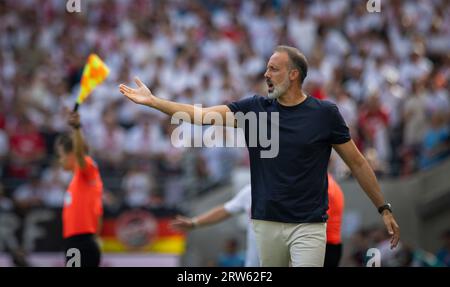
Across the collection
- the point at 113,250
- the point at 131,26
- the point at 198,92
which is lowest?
the point at 113,250

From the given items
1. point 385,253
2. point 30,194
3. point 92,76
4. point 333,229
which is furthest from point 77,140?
point 30,194

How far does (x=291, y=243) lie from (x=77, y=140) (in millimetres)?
2579

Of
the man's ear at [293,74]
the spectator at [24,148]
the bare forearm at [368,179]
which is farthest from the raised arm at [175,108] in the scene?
the spectator at [24,148]

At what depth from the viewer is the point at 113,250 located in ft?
47.8

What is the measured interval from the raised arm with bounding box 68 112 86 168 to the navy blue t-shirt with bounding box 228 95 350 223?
2.07 meters

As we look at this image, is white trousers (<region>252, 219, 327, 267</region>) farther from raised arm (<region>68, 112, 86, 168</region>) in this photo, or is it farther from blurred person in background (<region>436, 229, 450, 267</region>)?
blurred person in background (<region>436, 229, 450, 267</region>)

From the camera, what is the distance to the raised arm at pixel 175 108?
7.05 meters

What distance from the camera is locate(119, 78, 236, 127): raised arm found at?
7.05 metres

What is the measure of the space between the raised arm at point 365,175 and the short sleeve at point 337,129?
2.0 inches

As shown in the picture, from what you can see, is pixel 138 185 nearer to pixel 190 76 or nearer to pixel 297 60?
pixel 190 76

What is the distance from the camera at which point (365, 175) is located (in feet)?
24.4

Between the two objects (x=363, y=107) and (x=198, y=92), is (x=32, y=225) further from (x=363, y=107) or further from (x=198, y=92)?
(x=363, y=107)
